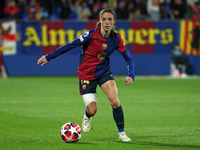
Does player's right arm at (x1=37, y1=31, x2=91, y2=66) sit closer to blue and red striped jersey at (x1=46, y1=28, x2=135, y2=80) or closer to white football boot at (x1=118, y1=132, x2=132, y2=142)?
blue and red striped jersey at (x1=46, y1=28, x2=135, y2=80)

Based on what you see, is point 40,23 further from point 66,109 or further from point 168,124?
point 168,124

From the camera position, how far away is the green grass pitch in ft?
25.8

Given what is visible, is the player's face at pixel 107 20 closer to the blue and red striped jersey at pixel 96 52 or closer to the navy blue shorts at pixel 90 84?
the blue and red striped jersey at pixel 96 52

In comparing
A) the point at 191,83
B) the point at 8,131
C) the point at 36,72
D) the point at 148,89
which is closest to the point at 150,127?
the point at 8,131

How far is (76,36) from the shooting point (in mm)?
22516

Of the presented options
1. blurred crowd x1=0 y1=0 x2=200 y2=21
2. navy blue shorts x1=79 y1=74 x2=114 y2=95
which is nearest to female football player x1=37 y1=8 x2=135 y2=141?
navy blue shorts x1=79 y1=74 x2=114 y2=95

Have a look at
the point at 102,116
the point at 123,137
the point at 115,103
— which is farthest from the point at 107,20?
the point at 102,116

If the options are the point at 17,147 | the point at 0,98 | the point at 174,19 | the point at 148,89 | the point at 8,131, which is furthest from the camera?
the point at 174,19

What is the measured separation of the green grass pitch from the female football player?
616 millimetres

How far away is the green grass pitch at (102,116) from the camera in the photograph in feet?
25.8

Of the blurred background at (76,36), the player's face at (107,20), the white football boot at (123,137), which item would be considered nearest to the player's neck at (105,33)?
the player's face at (107,20)

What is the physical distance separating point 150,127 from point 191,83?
34.1 feet

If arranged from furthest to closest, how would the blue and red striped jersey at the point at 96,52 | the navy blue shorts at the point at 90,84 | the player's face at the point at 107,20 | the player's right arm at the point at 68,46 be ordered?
1. the navy blue shorts at the point at 90,84
2. the blue and red striped jersey at the point at 96,52
3. the player's right arm at the point at 68,46
4. the player's face at the point at 107,20

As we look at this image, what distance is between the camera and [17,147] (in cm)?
750
